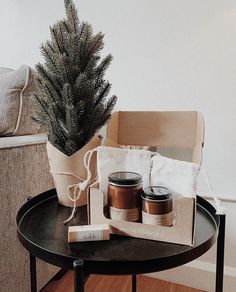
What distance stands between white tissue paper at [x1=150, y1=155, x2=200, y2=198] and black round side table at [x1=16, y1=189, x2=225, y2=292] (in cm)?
11

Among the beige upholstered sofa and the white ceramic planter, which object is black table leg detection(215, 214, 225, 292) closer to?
the white ceramic planter

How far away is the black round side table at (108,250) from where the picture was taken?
17.6 inches

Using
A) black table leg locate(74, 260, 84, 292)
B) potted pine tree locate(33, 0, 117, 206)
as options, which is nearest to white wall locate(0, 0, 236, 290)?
potted pine tree locate(33, 0, 117, 206)

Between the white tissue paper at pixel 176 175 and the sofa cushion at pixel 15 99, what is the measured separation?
2.16 feet

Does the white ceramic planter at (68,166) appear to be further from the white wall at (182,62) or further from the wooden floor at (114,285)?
the wooden floor at (114,285)

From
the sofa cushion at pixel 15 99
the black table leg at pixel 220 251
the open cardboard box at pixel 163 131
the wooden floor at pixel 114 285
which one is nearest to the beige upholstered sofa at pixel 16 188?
the sofa cushion at pixel 15 99

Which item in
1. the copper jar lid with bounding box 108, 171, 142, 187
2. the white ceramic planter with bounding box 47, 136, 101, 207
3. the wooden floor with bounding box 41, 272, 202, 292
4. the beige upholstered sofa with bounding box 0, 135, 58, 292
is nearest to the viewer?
the copper jar lid with bounding box 108, 171, 142, 187

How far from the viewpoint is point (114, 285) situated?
118 centimetres

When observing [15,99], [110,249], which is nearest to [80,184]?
[110,249]

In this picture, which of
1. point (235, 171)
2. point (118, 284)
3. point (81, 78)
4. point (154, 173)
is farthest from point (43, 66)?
point (118, 284)

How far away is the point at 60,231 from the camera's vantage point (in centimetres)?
56

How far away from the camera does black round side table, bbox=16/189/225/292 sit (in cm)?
45

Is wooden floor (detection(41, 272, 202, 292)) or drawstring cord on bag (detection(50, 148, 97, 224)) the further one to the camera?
wooden floor (detection(41, 272, 202, 292))

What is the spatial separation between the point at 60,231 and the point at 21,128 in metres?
0.59
